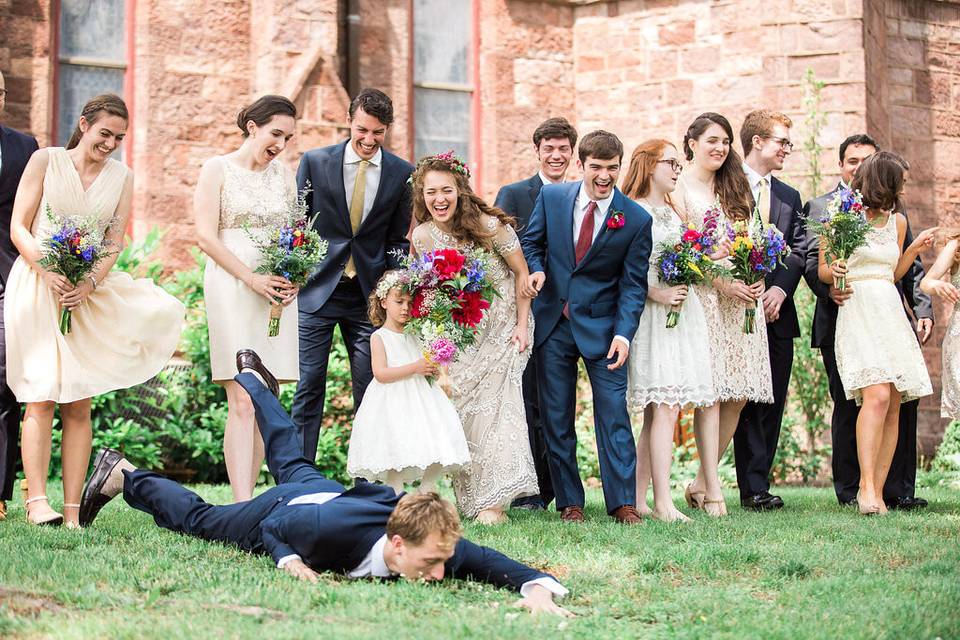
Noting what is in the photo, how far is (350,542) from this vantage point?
17.0 ft

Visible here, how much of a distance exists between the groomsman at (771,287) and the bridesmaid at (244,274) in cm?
301

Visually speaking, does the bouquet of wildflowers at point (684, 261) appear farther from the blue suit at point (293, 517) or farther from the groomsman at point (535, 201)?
the blue suit at point (293, 517)

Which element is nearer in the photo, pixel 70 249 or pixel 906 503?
pixel 70 249

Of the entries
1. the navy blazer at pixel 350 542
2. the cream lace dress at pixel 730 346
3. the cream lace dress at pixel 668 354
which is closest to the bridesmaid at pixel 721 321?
the cream lace dress at pixel 730 346

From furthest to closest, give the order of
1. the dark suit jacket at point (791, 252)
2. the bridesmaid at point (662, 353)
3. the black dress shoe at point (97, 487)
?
the dark suit jacket at point (791, 252) → the bridesmaid at point (662, 353) → the black dress shoe at point (97, 487)

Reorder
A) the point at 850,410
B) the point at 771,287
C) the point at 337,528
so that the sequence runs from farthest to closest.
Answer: the point at 850,410 < the point at 771,287 < the point at 337,528

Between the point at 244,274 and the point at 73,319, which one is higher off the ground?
the point at 244,274

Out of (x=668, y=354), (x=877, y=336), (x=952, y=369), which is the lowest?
(x=952, y=369)

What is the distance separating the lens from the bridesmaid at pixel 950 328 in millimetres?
8164

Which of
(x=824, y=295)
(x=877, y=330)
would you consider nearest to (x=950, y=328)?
(x=877, y=330)

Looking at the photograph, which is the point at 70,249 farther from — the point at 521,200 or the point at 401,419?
the point at 521,200

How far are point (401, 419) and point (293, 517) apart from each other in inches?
64.2

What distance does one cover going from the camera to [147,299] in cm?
707

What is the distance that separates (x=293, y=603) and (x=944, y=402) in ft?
17.1
